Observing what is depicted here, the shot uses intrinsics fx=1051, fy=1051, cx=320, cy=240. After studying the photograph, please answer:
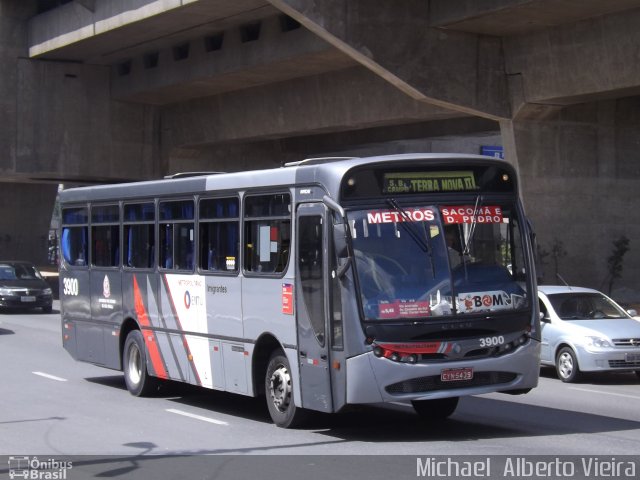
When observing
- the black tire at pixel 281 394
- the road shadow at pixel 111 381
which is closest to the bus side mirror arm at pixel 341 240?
the black tire at pixel 281 394

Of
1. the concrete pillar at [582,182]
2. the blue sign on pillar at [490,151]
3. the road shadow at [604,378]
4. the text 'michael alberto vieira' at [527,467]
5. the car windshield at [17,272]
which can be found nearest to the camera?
the text 'michael alberto vieira' at [527,467]

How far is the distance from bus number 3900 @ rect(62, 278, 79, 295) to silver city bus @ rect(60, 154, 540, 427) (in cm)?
416

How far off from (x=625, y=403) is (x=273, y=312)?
5.48 metres

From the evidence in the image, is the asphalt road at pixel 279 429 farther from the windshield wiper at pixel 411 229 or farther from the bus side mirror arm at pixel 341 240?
the windshield wiper at pixel 411 229

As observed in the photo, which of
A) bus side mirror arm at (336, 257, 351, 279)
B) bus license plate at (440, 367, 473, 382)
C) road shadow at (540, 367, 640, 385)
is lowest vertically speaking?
road shadow at (540, 367, 640, 385)

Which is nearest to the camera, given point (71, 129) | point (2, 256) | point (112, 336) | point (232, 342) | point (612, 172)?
point (232, 342)

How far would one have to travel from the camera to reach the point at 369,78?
30.1 m

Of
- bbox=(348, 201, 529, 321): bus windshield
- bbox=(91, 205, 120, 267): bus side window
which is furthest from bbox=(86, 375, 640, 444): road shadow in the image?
bbox=(91, 205, 120, 267): bus side window

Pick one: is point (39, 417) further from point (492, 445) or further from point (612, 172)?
point (612, 172)

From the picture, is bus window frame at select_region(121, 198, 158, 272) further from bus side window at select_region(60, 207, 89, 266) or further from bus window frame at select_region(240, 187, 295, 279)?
bus window frame at select_region(240, 187, 295, 279)

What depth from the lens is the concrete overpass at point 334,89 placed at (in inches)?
941

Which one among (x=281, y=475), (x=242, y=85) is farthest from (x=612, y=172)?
(x=281, y=475)

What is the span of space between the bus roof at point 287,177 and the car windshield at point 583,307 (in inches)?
268

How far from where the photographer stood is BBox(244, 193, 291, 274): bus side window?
11750 millimetres
